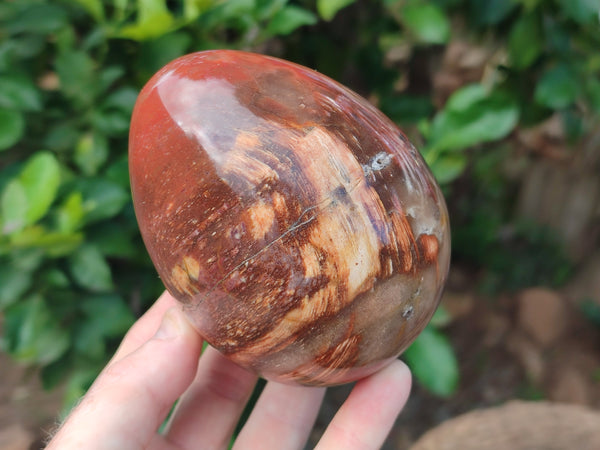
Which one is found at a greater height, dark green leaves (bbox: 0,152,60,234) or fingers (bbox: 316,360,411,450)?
dark green leaves (bbox: 0,152,60,234)

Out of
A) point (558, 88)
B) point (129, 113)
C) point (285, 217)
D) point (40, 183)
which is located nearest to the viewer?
point (285, 217)

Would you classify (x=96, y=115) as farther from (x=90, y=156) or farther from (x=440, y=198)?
(x=440, y=198)

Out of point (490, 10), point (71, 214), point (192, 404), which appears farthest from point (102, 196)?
point (490, 10)

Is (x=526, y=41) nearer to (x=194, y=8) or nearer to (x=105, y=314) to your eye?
Answer: (x=194, y=8)

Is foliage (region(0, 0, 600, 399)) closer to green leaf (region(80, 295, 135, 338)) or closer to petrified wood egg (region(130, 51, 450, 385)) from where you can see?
green leaf (region(80, 295, 135, 338))

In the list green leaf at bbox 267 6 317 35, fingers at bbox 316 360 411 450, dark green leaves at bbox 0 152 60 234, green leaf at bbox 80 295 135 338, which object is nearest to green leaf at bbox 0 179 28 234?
dark green leaves at bbox 0 152 60 234
